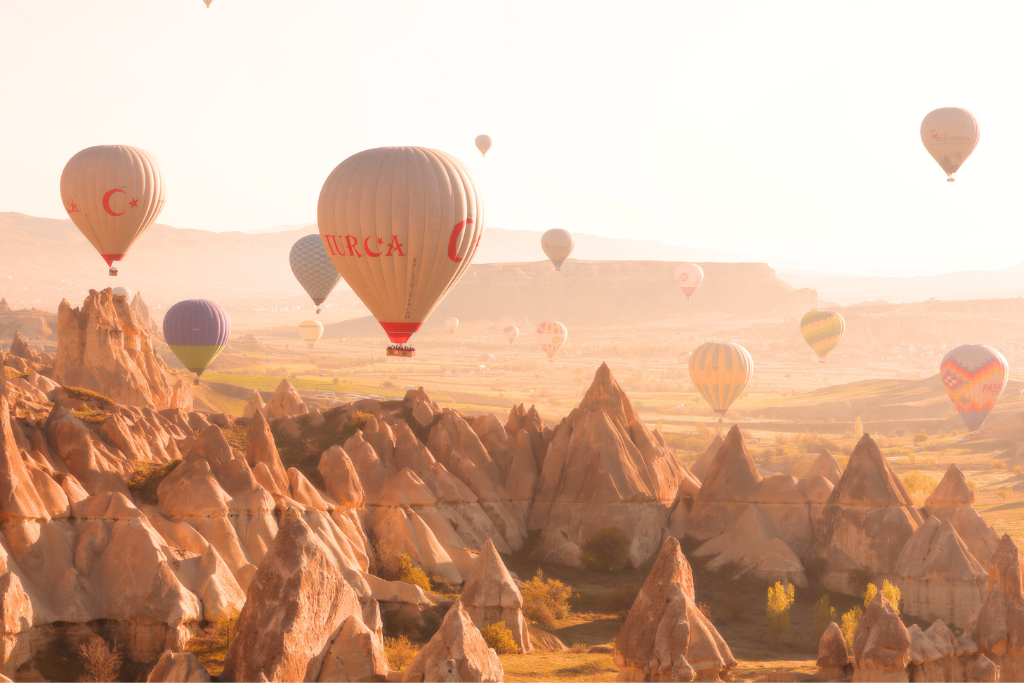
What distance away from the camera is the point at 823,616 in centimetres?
5353

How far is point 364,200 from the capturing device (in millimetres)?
51344

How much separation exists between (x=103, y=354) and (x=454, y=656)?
229ft

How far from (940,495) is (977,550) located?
130 inches

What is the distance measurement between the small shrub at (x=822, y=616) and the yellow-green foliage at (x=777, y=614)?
1.31 metres

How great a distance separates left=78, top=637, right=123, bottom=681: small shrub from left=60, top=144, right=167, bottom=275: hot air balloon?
3799 centimetres

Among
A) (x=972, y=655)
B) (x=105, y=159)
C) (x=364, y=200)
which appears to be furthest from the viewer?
(x=105, y=159)

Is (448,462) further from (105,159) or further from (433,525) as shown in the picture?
(105,159)

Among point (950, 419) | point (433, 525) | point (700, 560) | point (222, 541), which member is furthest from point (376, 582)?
point (950, 419)

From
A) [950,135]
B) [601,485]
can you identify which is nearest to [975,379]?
[950,135]

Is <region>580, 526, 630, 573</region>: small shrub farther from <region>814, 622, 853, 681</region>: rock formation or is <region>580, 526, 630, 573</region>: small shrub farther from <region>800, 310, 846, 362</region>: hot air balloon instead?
<region>800, 310, 846, 362</region>: hot air balloon

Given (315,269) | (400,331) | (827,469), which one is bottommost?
(827,469)

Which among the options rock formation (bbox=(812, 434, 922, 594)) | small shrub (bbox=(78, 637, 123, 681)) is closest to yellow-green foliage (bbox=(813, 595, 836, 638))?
rock formation (bbox=(812, 434, 922, 594))

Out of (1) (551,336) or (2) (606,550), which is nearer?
(2) (606,550)

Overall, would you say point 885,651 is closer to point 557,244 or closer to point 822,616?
point 822,616
